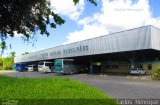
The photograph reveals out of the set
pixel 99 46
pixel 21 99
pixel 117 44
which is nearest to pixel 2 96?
pixel 21 99

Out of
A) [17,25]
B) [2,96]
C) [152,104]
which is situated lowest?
[152,104]

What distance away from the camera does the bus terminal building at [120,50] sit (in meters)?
37.0

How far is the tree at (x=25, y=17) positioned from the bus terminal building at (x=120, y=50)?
30.2 metres

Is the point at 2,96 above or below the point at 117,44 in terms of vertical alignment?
below

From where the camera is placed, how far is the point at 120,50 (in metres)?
41.0

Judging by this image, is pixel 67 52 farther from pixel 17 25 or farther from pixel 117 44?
pixel 17 25

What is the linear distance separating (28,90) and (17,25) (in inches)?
150

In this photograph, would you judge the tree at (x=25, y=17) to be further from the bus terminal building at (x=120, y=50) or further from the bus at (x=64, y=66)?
the bus at (x=64, y=66)

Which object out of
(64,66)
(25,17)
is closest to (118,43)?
(64,66)

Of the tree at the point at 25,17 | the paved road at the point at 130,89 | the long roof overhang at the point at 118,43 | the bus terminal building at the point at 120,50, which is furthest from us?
the bus terminal building at the point at 120,50

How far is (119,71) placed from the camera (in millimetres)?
55750

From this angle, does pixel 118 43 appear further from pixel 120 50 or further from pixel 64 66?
pixel 64 66

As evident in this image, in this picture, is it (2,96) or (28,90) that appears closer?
(2,96)

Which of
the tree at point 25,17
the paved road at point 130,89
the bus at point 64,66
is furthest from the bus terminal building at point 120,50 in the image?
the tree at point 25,17
